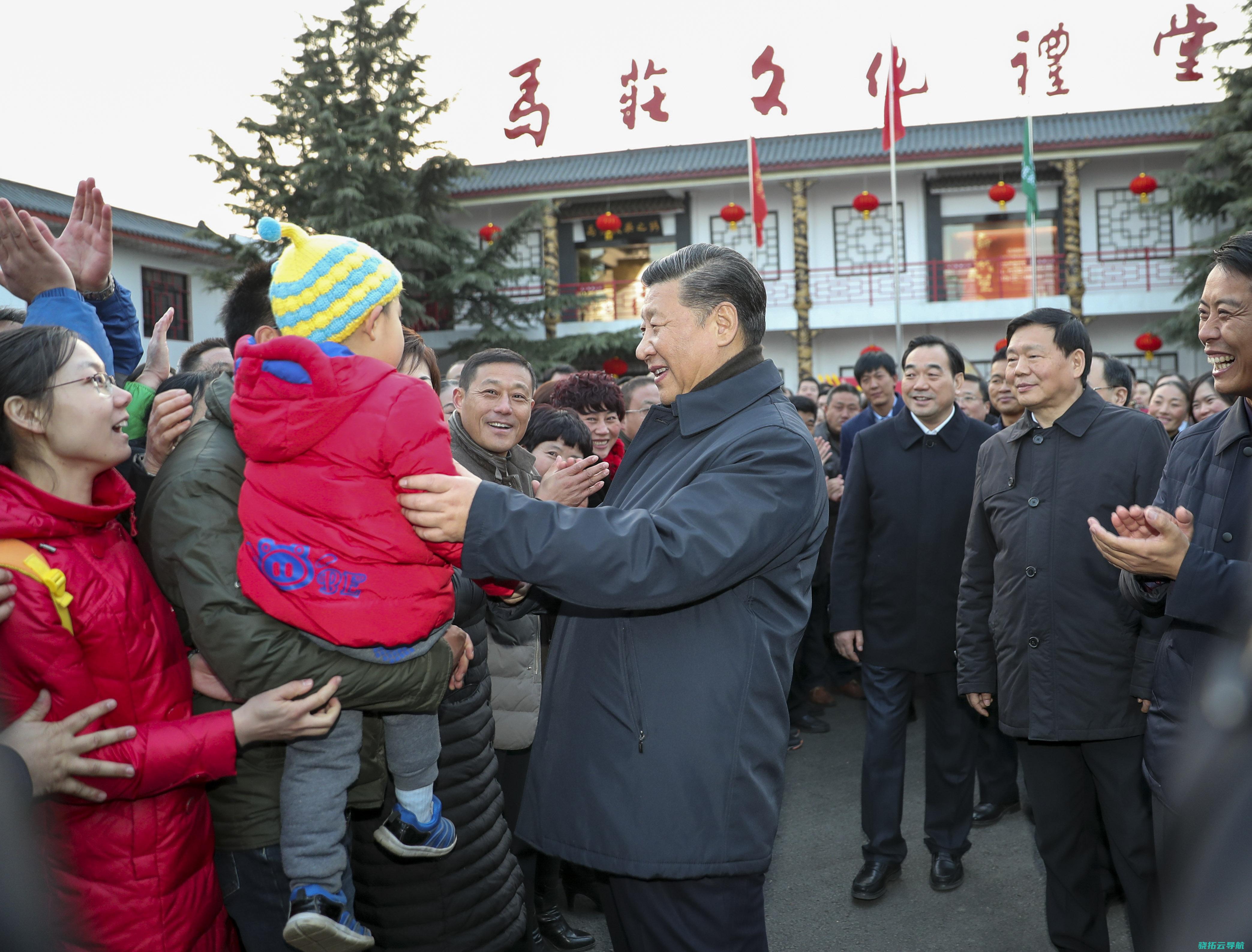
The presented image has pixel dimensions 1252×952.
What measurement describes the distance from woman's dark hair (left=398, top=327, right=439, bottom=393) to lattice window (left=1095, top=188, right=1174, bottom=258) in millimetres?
19586

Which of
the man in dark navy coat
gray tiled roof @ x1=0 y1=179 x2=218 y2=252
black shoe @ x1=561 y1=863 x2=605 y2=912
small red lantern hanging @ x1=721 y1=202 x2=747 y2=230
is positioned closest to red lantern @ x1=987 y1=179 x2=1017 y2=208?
small red lantern hanging @ x1=721 y1=202 x2=747 y2=230

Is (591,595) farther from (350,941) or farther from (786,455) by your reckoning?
(350,941)

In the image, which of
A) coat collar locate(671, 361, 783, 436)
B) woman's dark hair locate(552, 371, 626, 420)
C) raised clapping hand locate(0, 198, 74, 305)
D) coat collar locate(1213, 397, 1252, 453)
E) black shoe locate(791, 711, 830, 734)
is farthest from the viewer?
black shoe locate(791, 711, 830, 734)

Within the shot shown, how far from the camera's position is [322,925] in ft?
5.93

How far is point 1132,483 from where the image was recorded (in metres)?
3.21

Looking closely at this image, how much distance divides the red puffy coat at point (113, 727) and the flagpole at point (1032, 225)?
1494 cm

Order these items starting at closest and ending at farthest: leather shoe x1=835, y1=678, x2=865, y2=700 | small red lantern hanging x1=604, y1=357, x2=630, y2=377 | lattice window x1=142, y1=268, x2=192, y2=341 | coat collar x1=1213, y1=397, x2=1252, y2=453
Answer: coat collar x1=1213, y1=397, x2=1252, y2=453 → leather shoe x1=835, y1=678, x2=865, y2=700 → small red lantern hanging x1=604, y1=357, x2=630, y2=377 → lattice window x1=142, y1=268, x2=192, y2=341

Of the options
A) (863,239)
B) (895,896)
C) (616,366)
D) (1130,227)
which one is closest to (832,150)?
(863,239)

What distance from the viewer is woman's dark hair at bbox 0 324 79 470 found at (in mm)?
1766

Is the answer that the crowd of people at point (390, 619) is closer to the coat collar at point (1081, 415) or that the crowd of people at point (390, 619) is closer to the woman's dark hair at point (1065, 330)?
the coat collar at point (1081, 415)

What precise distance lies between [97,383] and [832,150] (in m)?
19.8

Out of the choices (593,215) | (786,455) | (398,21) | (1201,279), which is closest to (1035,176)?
(1201,279)

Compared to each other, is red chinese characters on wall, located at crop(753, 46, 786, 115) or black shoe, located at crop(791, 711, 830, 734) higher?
red chinese characters on wall, located at crop(753, 46, 786, 115)

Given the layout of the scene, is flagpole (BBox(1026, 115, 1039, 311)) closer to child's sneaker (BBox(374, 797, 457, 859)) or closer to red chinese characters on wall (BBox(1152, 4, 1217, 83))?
red chinese characters on wall (BBox(1152, 4, 1217, 83))
